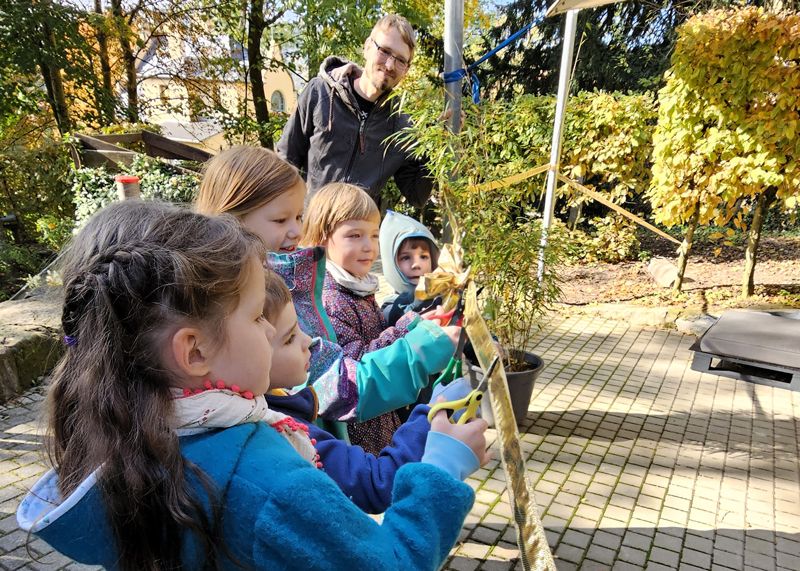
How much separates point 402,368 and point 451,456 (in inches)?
20.3

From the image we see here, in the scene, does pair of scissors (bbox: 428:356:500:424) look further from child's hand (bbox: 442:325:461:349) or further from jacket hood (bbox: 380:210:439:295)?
jacket hood (bbox: 380:210:439:295)

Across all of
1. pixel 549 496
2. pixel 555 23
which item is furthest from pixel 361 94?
pixel 555 23

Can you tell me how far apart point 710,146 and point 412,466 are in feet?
20.9

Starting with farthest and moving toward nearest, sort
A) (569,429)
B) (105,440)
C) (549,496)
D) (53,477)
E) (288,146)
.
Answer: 1. (569,429)
2. (288,146)
3. (549,496)
4. (53,477)
5. (105,440)

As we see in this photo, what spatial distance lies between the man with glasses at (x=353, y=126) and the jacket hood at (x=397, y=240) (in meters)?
0.79

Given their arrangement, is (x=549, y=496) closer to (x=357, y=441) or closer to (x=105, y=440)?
(x=357, y=441)

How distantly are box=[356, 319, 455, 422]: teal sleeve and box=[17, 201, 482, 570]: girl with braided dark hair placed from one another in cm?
58

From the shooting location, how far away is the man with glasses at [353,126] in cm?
315

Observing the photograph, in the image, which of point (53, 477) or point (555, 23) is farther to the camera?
point (555, 23)

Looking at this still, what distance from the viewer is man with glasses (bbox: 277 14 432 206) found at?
124 inches

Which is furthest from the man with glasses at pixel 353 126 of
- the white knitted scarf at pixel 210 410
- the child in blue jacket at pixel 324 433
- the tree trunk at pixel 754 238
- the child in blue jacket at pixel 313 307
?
the tree trunk at pixel 754 238

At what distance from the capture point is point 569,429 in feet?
13.2

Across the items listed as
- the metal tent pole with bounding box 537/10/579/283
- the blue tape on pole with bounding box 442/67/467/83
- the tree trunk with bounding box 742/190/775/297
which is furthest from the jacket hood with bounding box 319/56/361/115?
the tree trunk with bounding box 742/190/775/297

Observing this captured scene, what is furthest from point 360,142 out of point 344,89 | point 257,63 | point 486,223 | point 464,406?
point 257,63
